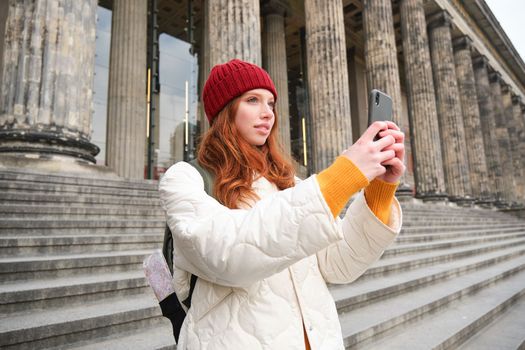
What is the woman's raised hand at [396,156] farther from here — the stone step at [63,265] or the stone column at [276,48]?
the stone column at [276,48]

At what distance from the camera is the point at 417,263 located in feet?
18.2

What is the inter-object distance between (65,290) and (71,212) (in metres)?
1.73

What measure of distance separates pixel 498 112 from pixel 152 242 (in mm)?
28501

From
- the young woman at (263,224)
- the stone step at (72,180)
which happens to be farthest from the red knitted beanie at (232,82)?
the stone step at (72,180)

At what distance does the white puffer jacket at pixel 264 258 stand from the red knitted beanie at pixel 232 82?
294 mm

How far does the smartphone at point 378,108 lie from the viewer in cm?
88

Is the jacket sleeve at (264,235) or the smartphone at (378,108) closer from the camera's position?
the jacket sleeve at (264,235)

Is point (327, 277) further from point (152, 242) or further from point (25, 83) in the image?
point (25, 83)

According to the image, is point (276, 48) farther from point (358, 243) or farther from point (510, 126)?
point (510, 126)

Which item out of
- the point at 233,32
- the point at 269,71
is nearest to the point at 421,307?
the point at 233,32

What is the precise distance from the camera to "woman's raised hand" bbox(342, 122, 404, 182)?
0.79 metres

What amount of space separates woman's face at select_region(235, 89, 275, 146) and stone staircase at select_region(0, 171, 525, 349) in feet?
5.51

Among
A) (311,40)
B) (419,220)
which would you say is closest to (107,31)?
(311,40)

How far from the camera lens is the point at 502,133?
2539cm
